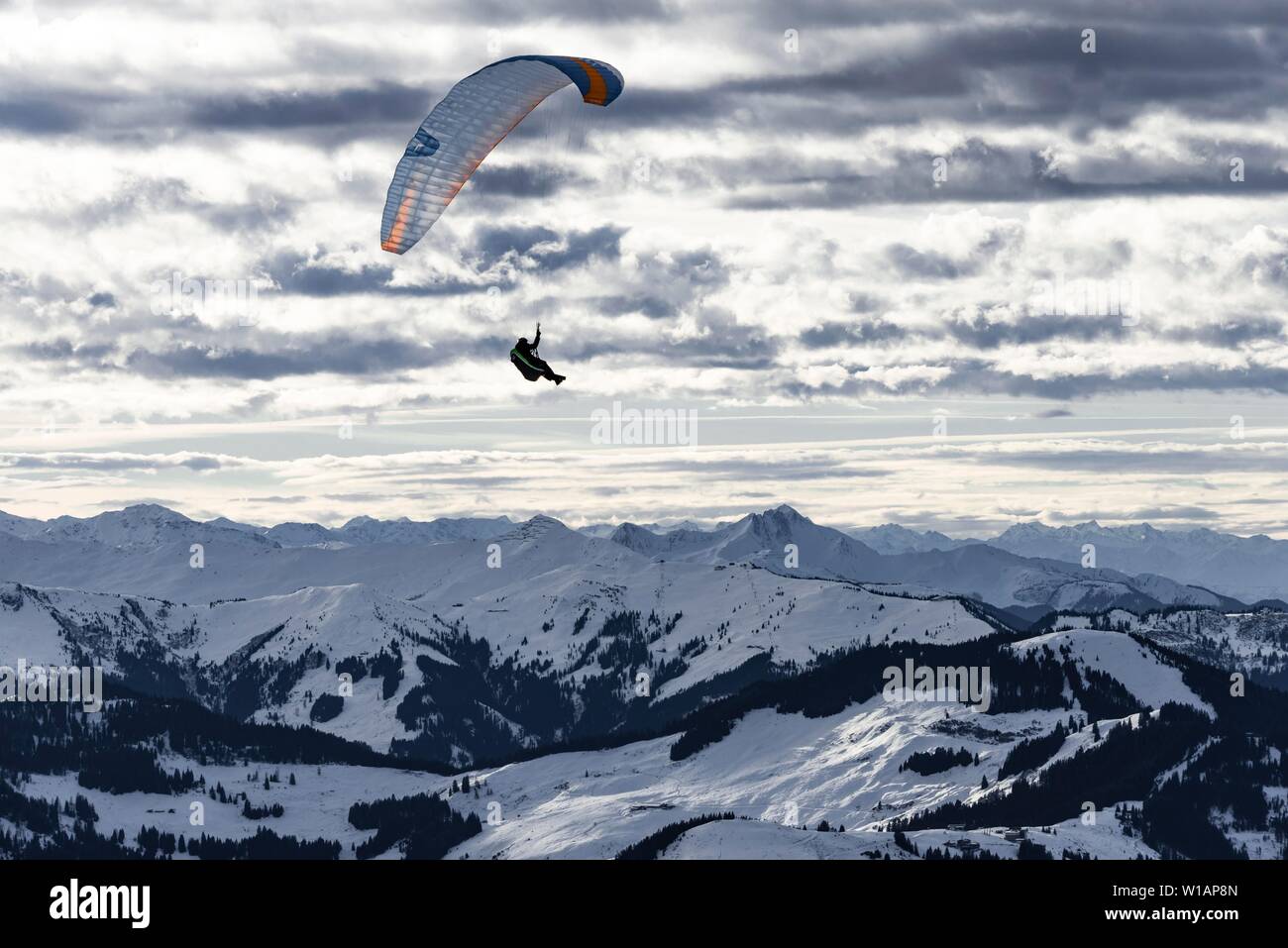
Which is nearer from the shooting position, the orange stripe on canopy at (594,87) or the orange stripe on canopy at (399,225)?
the orange stripe on canopy at (399,225)

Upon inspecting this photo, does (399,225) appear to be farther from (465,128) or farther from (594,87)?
(594,87)

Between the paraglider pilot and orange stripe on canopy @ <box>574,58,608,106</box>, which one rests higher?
orange stripe on canopy @ <box>574,58,608,106</box>

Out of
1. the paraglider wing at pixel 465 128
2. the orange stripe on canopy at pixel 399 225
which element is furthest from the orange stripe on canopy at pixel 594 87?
the orange stripe on canopy at pixel 399 225

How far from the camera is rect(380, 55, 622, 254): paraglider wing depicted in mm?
103000

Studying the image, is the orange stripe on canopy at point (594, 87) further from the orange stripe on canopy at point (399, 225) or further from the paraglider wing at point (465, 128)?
the orange stripe on canopy at point (399, 225)

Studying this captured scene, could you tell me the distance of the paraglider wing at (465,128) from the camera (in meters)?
103

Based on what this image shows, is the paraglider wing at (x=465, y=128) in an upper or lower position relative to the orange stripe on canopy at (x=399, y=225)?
upper

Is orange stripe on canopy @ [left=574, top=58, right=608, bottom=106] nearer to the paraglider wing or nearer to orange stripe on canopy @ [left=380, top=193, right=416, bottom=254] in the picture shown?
the paraglider wing

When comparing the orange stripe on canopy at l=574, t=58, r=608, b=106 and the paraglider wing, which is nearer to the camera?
the paraglider wing

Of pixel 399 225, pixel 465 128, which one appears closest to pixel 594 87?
pixel 465 128

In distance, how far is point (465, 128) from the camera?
104812mm

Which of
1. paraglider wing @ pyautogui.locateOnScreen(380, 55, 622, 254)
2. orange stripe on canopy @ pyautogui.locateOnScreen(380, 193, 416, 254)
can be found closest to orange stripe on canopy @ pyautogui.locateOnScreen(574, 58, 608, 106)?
paraglider wing @ pyautogui.locateOnScreen(380, 55, 622, 254)
